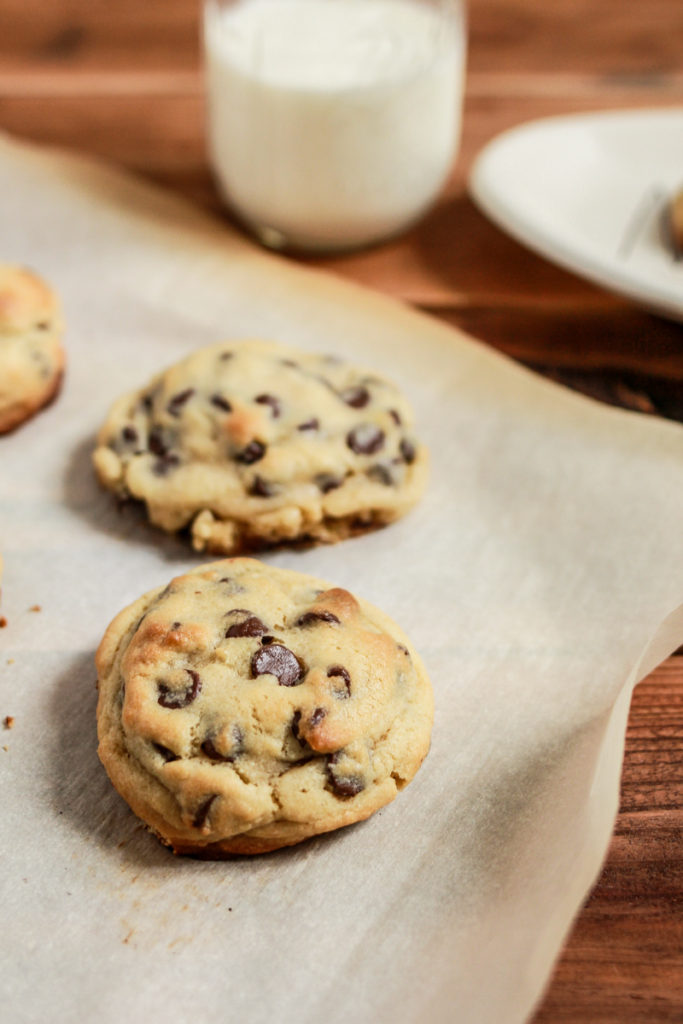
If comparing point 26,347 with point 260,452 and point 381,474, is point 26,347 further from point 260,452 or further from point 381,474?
point 381,474

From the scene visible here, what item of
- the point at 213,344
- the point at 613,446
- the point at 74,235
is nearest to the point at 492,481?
the point at 613,446

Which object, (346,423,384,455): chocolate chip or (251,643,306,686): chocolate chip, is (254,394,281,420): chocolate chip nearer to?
(346,423,384,455): chocolate chip

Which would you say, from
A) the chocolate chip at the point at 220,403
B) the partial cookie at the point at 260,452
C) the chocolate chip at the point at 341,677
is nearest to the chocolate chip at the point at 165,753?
the chocolate chip at the point at 341,677

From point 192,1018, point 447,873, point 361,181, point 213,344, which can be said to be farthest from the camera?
point 361,181

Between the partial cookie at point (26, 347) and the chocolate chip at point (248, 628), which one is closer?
the chocolate chip at point (248, 628)

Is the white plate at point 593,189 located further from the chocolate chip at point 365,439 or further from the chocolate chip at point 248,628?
the chocolate chip at point 248,628

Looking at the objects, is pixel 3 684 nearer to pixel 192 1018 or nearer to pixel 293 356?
pixel 192 1018
